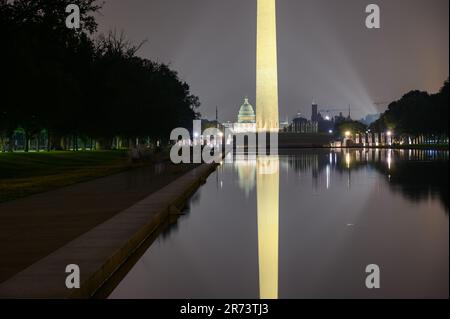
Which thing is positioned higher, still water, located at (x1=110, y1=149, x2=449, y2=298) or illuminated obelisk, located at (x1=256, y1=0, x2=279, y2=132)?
illuminated obelisk, located at (x1=256, y1=0, x2=279, y2=132)

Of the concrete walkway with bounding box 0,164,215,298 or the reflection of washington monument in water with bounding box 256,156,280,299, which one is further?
the reflection of washington monument in water with bounding box 256,156,280,299

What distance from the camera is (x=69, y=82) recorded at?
37562 millimetres

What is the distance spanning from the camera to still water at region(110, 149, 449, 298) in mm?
8719

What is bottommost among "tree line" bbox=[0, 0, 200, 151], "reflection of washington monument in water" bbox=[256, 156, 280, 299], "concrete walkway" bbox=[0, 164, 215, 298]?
"reflection of washington monument in water" bbox=[256, 156, 280, 299]

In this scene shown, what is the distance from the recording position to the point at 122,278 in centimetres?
955

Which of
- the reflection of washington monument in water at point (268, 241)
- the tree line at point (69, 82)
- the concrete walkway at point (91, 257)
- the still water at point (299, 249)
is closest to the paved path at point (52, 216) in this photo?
the concrete walkway at point (91, 257)

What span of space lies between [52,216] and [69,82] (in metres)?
23.0

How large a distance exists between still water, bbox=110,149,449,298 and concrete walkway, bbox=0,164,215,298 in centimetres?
33

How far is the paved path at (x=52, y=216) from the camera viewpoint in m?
10.8

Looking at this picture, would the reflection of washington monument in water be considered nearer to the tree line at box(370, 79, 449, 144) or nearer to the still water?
the still water

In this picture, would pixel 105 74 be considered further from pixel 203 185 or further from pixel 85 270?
pixel 85 270


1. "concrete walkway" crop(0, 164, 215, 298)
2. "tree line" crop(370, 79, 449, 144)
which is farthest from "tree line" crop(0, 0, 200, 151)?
"tree line" crop(370, 79, 449, 144)
